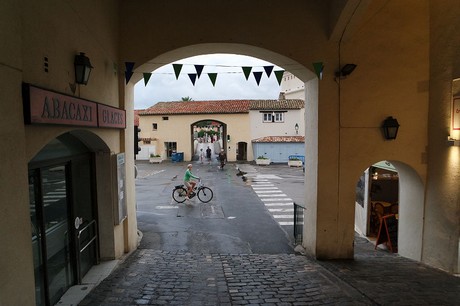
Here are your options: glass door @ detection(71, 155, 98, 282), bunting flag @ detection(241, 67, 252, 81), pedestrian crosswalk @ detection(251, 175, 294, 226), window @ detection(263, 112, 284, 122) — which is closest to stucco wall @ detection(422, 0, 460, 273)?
bunting flag @ detection(241, 67, 252, 81)

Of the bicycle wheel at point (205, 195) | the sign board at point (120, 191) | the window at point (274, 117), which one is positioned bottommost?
the bicycle wheel at point (205, 195)

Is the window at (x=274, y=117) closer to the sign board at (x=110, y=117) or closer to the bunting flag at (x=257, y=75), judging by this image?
the bunting flag at (x=257, y=75)

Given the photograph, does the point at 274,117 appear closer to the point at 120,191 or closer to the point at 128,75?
the point at 128,75

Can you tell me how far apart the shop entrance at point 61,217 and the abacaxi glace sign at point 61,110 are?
1.89 feet

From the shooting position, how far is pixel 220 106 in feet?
111

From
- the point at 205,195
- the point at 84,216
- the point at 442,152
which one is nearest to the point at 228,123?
the point at 205,195

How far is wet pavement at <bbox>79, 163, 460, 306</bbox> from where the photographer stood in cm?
432

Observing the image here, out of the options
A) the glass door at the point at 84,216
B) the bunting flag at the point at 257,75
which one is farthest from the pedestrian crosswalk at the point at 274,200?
the glass door at the point at 84,216

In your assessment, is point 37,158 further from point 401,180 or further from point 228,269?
point 401,180

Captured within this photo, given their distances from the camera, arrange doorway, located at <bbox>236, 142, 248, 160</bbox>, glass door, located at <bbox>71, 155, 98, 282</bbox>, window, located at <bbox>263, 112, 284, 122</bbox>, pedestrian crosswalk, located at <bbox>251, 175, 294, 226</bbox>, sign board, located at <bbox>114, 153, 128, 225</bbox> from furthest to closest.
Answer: doorway, located at <bbox>236, 142, 248, 160</bbox> < window, located at <bbox>263, 112, 284, 122</bbox> < pedestrian crosswalk, located at <bbox>251, 175, 294, 226</bbox> < sign board, located at <bbox>114, 153, 128, 225</bbox> < glass door, located at <bbox>71, 155, 98, 282</bbox>

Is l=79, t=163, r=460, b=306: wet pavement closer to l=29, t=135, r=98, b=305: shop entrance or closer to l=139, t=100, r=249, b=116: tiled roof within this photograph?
l=29, t=135, r=98, b=305: shop entrance

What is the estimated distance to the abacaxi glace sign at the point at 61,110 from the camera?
9.51 feet

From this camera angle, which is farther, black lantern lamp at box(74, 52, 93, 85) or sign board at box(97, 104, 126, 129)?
sign board at box(97, 104, 126, 129)

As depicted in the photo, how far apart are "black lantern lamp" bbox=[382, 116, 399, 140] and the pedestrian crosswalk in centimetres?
516
